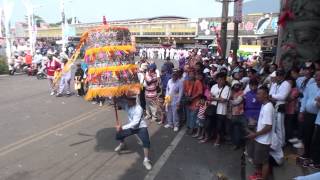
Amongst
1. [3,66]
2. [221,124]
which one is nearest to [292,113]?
[221,124]

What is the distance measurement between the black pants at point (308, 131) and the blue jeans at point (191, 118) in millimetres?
3378

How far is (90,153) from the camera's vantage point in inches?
341

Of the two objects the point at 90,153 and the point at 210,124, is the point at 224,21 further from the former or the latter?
the point at 90,153

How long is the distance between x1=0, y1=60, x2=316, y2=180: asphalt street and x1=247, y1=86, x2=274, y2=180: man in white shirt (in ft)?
1.13

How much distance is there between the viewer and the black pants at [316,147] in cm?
673

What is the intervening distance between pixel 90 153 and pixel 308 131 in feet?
14.4

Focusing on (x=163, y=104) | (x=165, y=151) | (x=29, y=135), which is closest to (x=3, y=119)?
(x=29, y=135)

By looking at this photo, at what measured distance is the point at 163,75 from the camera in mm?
12586

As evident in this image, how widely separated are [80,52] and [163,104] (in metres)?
4.51

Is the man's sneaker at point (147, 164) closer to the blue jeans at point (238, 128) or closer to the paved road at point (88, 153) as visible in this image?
the paved road at point (88, 153)

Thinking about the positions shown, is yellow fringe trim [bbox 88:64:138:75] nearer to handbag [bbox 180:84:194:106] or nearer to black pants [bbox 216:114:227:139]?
black pants [bbox 216:114:227:139]

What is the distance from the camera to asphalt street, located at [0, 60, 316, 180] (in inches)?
292

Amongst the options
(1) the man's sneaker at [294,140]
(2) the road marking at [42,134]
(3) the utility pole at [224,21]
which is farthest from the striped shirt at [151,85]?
(3) the utility pole at [224,21]

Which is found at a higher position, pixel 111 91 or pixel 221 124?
pixel 111 91
